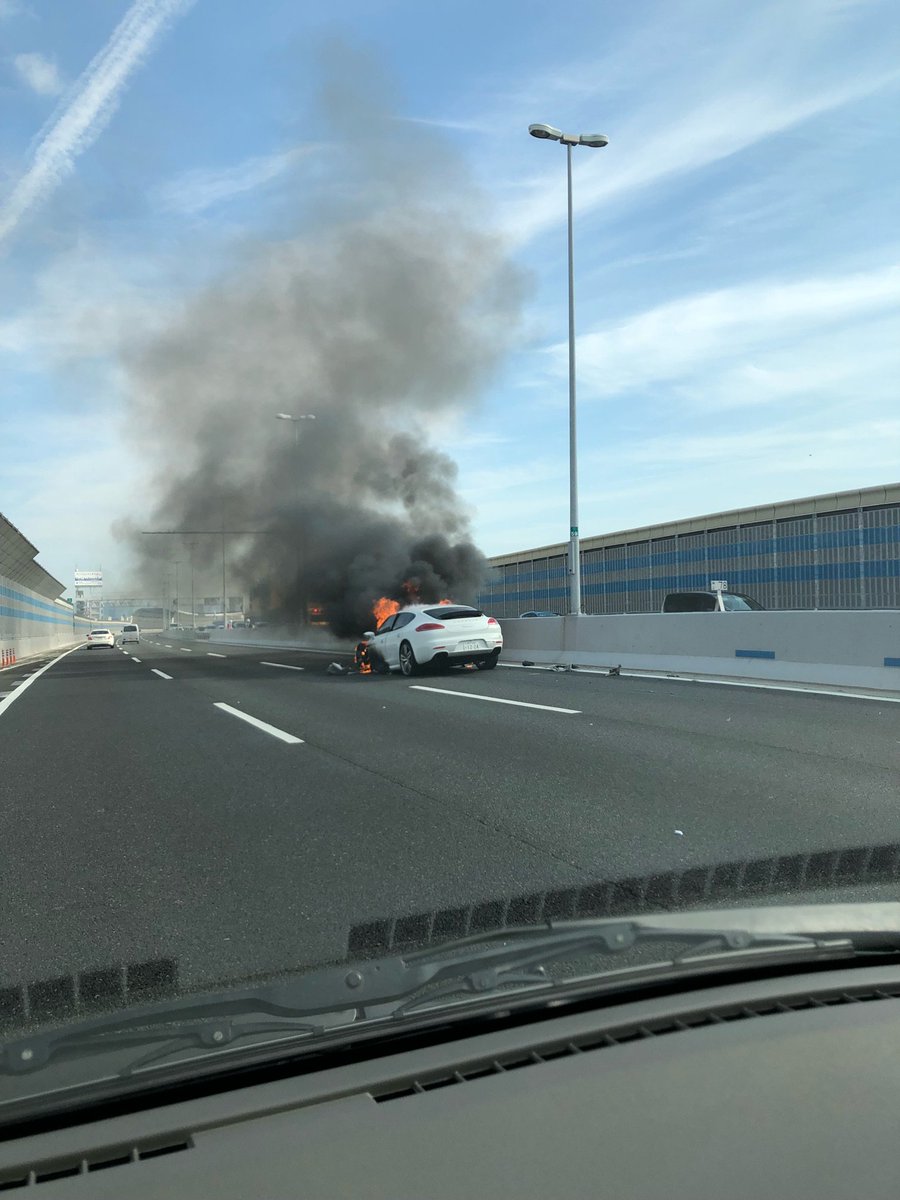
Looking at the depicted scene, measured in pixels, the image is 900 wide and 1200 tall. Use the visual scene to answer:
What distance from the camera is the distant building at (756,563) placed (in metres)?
28.4

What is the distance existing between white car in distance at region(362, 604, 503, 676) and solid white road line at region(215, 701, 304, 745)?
16.6 ft

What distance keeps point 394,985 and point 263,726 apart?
9.05m

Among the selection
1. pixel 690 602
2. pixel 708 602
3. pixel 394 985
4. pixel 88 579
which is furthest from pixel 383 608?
pixel 88 579

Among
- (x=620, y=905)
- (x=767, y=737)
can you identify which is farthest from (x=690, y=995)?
(x=767, y=737)

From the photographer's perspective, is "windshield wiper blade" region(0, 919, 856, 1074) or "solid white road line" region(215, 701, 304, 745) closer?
"windshield wiper blade" region(0, 919, 856, 1074)

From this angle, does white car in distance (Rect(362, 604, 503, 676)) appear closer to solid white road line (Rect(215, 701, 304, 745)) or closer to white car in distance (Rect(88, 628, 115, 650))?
solid white road line (Rect(215, 701, 304, 745))

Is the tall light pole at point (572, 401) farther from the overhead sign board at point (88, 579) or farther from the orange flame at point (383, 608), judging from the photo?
the overhead sign board at point (88, 579)

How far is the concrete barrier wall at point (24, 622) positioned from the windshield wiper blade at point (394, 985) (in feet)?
113

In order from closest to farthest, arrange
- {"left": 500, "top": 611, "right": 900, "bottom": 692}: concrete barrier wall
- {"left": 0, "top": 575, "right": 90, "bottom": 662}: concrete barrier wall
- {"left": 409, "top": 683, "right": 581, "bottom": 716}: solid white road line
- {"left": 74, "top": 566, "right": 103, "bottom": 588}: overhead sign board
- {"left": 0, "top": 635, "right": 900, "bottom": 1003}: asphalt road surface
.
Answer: {"left": 0, "top": 635, "right": 900, "bottom": 1003}: asphalt road surface → {"left": 409, "top": 683, "right": 581, "bottom": 716}: solid white road line → {"left": 500, "top": 611, "right": 900, "bottom": 692}: concrete barrier wall → {"left": 0, "top": 575, "right": 90, "bottom": 662}: concrete barrier wall → {"left": 74, "top": 566, "right": 103, "bottom": 588}: overhead sign board

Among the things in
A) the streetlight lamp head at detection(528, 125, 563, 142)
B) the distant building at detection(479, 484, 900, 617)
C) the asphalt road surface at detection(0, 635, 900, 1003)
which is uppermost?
the streetlight lamp head at detection(528, 125, 563, 142)

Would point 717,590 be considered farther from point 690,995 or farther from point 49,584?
point 49,584

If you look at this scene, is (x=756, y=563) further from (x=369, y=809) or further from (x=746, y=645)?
(x=369, y=809)

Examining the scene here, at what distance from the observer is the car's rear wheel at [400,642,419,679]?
1845cm

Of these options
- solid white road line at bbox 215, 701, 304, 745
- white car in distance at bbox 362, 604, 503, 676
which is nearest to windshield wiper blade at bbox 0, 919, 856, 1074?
solid white road line at bbox 215, 701, 304, 745
